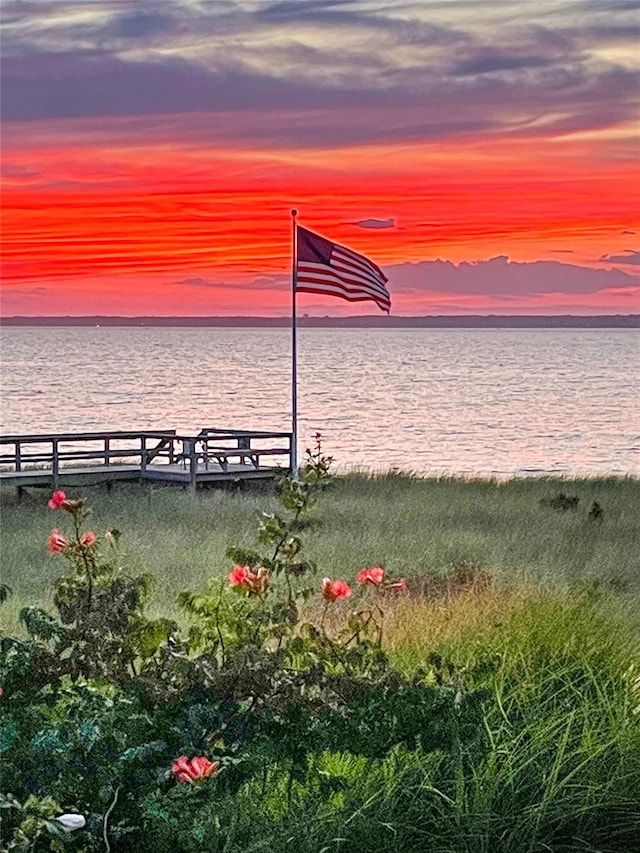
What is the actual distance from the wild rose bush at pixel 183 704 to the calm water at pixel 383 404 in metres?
29.8

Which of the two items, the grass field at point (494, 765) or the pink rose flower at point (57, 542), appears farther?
the pink rose flower at point (57, 542)

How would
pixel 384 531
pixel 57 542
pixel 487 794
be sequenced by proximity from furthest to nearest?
pixel 384 531, pixel 57 542, pixel 487 794

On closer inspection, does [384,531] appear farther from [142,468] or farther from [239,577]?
[239,577]

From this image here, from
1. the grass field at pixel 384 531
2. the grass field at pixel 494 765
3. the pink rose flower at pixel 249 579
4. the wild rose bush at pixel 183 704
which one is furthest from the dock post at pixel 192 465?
the pink rose flower at pixel 249 579

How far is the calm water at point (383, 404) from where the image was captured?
4828 centimetres

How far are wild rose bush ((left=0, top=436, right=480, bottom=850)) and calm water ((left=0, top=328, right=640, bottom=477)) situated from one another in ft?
97.7

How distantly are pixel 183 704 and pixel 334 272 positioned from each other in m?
16.6

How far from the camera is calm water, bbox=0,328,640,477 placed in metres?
48.3

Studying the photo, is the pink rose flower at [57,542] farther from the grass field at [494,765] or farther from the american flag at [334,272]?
the american flag at [334,272]

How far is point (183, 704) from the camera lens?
531 cm

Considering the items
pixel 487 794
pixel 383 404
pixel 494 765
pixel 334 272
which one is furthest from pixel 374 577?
pixel 383 404

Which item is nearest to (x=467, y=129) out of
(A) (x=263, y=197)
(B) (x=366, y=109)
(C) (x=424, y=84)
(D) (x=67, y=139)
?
(C) (x=424, y=84)

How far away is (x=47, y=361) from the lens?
109m

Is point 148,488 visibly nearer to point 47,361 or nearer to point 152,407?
point 152,407
